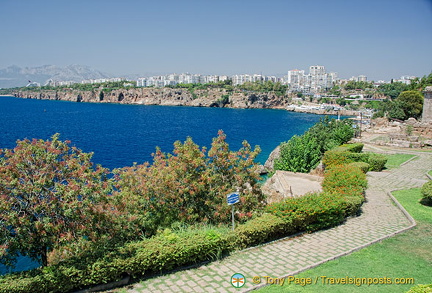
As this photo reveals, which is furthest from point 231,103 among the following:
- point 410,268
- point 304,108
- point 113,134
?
point 410,268

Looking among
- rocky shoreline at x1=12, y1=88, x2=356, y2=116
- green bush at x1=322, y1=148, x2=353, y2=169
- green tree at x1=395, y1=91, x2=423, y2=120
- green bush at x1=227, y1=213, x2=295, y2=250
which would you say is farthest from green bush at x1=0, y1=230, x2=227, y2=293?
rocky shoreline at x1=12, y1=88, x2=356, y2=116

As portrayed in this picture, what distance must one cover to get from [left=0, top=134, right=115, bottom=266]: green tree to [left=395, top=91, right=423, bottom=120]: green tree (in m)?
60.4

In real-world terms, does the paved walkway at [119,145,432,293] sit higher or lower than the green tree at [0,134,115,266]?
lower

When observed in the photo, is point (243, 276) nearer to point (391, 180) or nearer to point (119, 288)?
point (119, 288)

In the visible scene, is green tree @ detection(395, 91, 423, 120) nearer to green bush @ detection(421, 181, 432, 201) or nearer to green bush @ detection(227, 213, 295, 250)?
green bush @ detection(421, 181, 432, 201)

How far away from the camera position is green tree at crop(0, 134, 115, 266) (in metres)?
7.20

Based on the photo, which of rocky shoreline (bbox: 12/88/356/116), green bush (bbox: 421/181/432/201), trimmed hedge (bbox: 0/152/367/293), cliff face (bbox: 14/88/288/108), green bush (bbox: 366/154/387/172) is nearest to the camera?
trimmed hedge (bbox: 0/152/367/293)

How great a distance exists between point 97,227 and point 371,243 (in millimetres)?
8147

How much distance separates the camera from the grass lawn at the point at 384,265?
7.55 meters

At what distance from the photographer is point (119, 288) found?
7660 mm

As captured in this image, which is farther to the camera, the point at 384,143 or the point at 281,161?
the point at 384,143

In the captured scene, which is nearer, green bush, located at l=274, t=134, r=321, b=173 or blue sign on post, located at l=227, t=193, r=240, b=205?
blue sign on post, located at l=227, t=193, r=240, b=205

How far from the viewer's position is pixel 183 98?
153 metres

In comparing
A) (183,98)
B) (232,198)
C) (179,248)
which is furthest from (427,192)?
(183,98)
